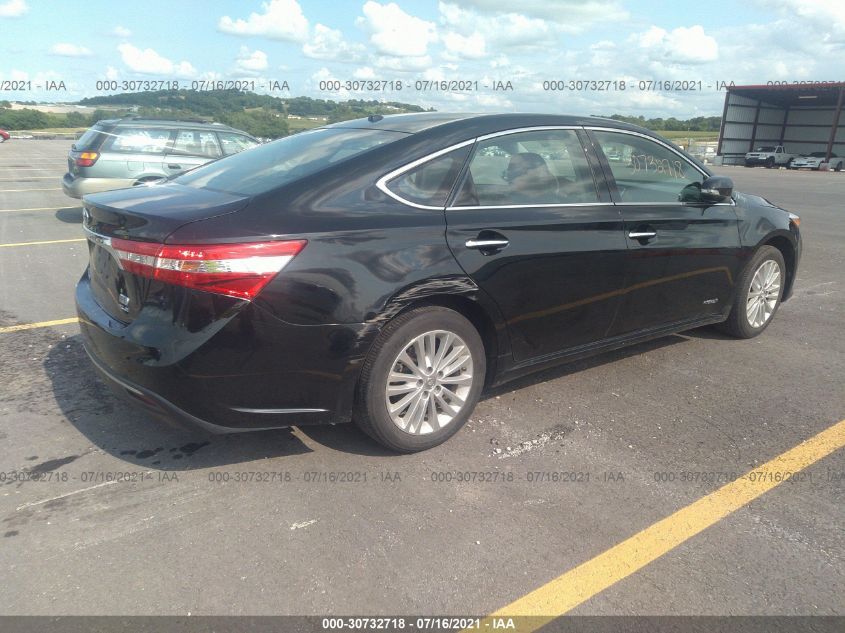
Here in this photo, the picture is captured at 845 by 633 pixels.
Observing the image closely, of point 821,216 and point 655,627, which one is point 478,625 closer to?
point 655,627

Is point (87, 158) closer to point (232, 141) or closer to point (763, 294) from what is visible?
point (232, 141)

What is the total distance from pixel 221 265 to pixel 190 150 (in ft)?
30.2

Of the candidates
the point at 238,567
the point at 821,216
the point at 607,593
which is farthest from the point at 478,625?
the point at 821,216

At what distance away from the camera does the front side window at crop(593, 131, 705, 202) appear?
409 cm

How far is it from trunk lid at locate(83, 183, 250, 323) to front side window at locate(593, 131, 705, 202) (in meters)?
2.33

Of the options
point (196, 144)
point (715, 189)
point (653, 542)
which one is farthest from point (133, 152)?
point (653, 542)

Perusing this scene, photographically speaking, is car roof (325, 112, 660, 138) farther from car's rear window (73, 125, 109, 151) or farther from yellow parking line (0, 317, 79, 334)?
car's rear window (73, 125, 109, 151)

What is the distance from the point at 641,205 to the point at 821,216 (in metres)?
12.6

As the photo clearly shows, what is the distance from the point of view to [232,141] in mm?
11414

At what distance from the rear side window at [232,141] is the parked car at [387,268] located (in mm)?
7700

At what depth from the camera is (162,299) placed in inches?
109

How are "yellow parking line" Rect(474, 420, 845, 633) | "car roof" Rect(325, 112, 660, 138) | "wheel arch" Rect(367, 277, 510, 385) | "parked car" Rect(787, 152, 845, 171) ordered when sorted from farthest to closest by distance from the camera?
"parked car" Rect(787, 152, 845, 171) < "car roof" Rect(325, 112, 660, 138) < "wheel arch" Rect(367, 277, 510, 385) < "yellow parking line" Rect(474, 420, 845, 633)

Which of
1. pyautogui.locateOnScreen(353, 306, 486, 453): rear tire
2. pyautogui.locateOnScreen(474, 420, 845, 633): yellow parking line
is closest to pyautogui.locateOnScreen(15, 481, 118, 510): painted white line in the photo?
pyautogui.locateOnScreen(353, 306, 486, 453): rear tire

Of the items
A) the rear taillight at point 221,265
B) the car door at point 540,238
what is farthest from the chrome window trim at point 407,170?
the rear taillight at point 221,265
